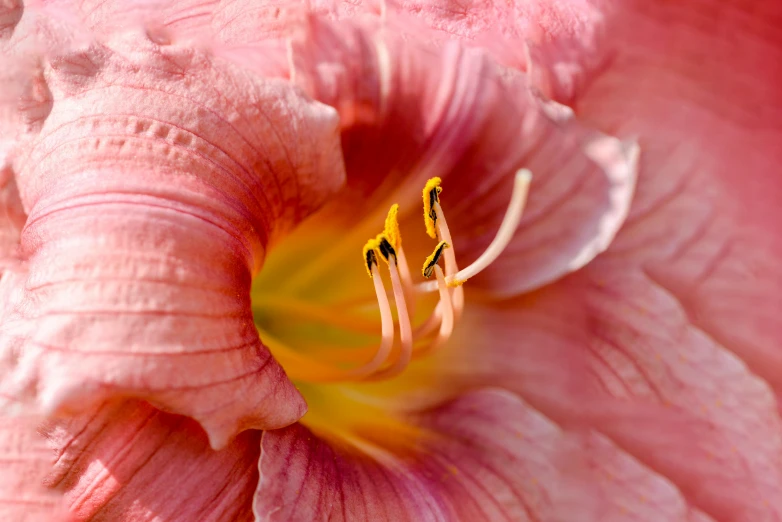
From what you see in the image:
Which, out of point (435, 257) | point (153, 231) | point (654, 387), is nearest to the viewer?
point (153, 231)

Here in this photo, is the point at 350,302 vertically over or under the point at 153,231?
under

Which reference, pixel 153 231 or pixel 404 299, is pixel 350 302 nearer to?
pixel 404 299

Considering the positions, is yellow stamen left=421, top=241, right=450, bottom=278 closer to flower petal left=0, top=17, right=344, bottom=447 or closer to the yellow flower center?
the yellow flower center

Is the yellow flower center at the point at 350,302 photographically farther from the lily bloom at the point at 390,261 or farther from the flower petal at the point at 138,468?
the flower petal at the point at 138,468

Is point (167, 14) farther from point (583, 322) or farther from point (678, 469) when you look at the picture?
point (678, 469)

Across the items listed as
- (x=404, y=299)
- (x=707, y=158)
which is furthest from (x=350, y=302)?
(x=707, y=158)

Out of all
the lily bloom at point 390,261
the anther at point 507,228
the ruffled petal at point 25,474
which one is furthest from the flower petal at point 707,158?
the ruffled petal at point 25,474

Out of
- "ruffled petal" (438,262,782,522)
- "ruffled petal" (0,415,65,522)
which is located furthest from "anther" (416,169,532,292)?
"ruffled petal" (0,415,65,522)

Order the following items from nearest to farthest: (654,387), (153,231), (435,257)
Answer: (153,231), (435,257), (654,387)

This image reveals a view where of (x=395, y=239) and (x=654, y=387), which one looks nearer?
(x=395, y=239)

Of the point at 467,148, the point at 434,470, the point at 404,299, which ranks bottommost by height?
the point at 434,470
